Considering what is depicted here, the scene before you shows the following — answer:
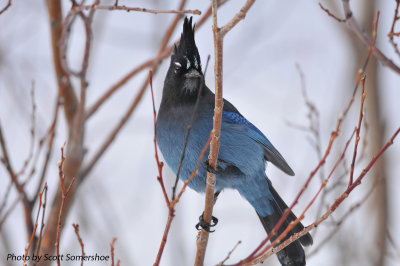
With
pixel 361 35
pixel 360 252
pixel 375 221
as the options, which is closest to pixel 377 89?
pixel 375 221

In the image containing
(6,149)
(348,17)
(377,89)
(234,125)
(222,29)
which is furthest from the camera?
(377,89)

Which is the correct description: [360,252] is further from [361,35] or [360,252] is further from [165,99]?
[361,35]

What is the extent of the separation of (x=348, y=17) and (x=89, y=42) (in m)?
2.02

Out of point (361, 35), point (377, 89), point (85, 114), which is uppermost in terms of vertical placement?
point (377, 89)

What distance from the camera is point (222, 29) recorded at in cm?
250

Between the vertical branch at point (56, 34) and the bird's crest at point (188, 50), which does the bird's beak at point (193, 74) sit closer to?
the bird's crest at point (188, 50)

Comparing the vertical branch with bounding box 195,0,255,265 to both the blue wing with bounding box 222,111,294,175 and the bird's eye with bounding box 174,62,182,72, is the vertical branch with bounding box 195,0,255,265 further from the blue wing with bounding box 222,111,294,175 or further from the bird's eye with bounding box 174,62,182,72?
the bird's eye with bounding box 174,62,182,72

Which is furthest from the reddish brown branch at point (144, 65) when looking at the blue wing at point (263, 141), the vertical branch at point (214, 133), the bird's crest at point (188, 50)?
the vertical branch at point (214, 133)

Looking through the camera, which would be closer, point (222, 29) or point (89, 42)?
point (222, 29)

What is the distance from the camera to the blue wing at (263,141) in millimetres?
4340

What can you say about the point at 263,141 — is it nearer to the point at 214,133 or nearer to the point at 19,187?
the point at 214,133

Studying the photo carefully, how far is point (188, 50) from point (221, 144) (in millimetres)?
824

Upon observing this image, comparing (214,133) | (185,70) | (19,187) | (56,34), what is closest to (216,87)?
(214,133)

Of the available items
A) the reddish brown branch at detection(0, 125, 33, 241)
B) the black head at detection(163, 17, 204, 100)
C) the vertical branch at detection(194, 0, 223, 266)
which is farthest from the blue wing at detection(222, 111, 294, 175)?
the reddish brown branch at detection(0, 125, 33, 241)
